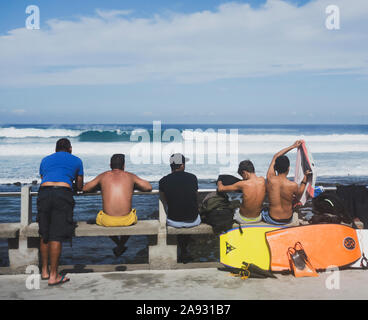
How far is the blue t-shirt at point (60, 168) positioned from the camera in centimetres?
447

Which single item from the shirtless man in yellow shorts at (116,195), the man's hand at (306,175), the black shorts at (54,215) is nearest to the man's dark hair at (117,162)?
the shirtless man in yellow shorts at (116,195)

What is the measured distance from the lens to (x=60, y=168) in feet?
14.8

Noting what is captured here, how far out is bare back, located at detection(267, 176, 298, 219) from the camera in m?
4.93

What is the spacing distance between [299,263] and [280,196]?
865 mm

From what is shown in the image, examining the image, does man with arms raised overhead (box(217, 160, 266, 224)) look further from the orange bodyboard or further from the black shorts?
the black shorts

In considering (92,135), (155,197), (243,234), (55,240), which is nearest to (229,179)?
(243,234)

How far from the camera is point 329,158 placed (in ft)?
82.4

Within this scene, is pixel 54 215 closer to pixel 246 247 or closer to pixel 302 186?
pixel 246 247

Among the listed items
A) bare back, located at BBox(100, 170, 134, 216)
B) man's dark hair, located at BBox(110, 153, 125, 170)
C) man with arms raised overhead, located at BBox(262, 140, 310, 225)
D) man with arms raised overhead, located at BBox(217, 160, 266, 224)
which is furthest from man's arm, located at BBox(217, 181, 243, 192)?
man's dark hair, located at BBox(110, 153, 125, 170)

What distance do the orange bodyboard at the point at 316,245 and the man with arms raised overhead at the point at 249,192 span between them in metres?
0.45

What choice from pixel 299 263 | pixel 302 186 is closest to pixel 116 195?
pixel 299 263

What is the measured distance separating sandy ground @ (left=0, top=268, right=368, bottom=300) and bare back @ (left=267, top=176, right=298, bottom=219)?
0.83m
